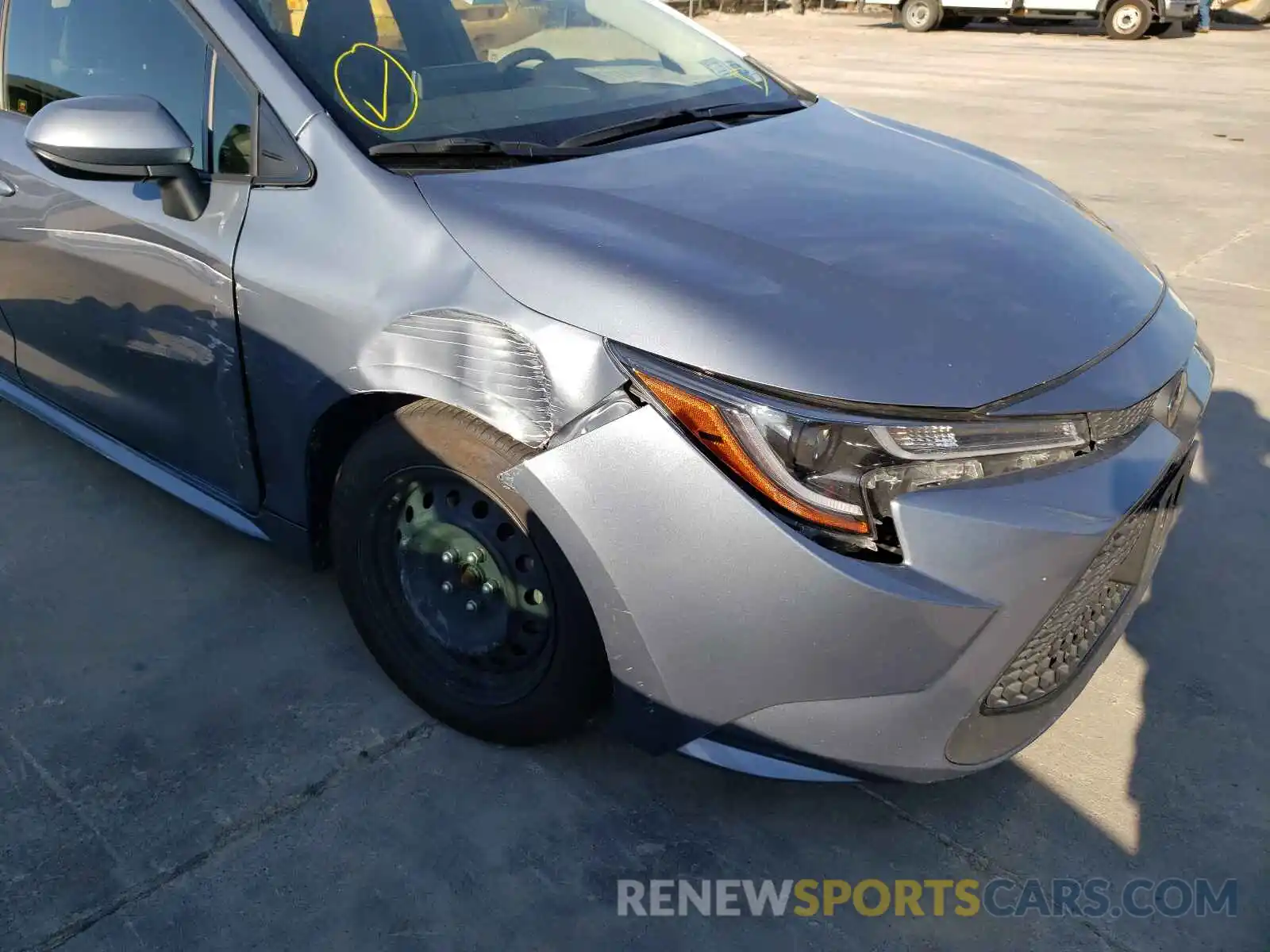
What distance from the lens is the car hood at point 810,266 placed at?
176 centimetres

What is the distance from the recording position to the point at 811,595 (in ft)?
5.55

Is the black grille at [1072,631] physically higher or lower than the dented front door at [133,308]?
lower

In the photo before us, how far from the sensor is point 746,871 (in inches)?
81.1

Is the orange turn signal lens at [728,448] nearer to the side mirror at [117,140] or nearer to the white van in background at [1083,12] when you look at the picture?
the side mirror at [117,140]

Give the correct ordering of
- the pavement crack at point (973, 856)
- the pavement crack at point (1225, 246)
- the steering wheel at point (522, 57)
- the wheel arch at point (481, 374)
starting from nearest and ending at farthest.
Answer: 1. the wheel arch at point (481, 374)
2. the pavement crack at point (973, 856)
3. the steering wheel at point (522, 57)
4. the pavement crack at point (1225, 246)

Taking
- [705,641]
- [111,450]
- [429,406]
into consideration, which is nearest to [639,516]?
[705,641]

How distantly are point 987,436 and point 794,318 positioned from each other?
1.23 feet

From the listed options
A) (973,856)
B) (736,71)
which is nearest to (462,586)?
(973,856)

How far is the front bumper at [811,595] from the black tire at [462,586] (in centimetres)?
12

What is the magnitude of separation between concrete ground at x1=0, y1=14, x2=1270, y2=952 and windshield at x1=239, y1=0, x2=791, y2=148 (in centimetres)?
132

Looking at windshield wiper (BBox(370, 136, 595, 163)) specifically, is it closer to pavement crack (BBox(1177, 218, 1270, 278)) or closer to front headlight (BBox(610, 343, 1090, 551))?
front headlight (BBox(610, 343, 1090, 551))

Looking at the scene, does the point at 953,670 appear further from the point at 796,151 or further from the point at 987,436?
the point at 796,151

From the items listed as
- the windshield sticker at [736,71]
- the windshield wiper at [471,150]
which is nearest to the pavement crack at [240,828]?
the windshield wiper at [471,150]

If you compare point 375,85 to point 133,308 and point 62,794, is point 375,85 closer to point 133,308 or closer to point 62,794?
point 133,308
